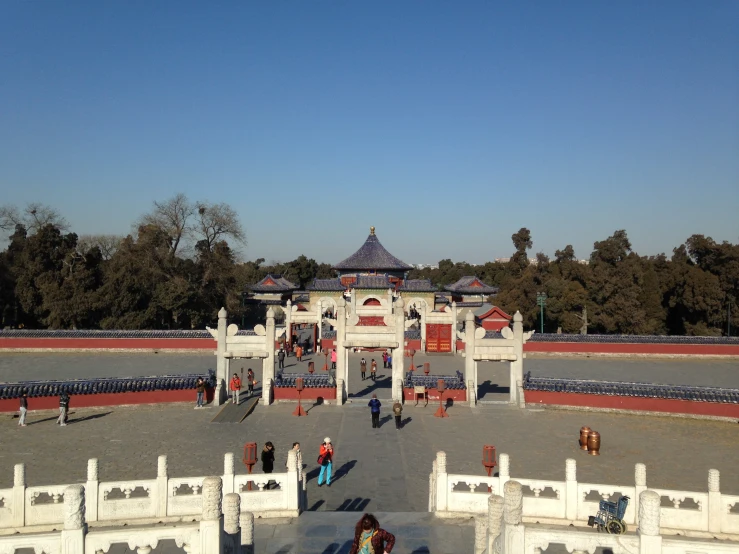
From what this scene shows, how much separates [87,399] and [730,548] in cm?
1983

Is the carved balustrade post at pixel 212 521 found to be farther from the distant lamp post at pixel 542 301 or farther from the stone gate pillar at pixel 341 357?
the distant lamp post at pixel 542 301

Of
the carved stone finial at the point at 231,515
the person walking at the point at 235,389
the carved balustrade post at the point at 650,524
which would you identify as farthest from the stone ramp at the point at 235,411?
the carved balustrade post at the point at 650,524

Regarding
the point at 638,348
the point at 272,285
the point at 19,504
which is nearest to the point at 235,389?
the point at 19,504

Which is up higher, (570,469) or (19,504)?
(570,469)

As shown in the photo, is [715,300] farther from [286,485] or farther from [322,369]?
[286,485]

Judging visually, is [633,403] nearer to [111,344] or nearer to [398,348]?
[398,348]

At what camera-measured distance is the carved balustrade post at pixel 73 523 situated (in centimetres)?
544

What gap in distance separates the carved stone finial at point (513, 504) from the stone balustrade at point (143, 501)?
5382mm

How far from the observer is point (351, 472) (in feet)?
43.4

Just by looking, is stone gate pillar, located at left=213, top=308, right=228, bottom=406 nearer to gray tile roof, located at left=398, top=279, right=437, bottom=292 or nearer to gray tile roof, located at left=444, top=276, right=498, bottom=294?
gray tile roof, located at left=398, top=279, right=437, bottom=292

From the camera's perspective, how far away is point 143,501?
980 cm

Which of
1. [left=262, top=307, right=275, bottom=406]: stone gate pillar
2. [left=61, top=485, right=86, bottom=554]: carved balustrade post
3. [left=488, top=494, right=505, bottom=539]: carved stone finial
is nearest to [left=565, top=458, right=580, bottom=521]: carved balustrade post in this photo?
[left=488, top=494, right=505, bottom=539]: carved stone finial

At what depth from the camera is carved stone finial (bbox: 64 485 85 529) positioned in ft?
18.1

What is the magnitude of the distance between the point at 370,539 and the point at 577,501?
188 inches
